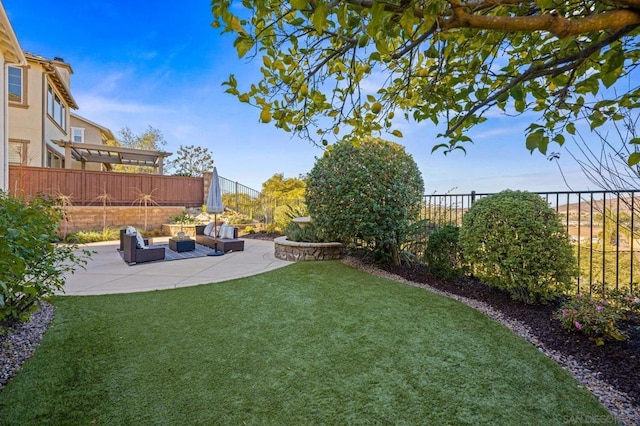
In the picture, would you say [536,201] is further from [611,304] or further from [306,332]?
[306,332]

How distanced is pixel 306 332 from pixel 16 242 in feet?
8.34

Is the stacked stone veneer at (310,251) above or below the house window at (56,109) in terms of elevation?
below

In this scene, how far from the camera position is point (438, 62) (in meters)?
2.41

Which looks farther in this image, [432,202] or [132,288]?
[432,202]

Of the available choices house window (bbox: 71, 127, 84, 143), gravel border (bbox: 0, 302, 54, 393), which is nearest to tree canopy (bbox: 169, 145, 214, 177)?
house window (bbox: 71, 127, 84, 143)

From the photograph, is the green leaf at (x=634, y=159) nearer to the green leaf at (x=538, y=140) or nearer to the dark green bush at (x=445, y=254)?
the green leaf at (x=538, y=140)

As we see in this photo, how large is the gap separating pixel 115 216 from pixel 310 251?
10245mm

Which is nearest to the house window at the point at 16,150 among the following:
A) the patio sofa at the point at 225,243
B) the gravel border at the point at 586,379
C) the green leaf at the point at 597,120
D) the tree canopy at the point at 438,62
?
the patio sofa at the point at 225,243

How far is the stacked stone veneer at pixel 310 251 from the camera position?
6590 mm

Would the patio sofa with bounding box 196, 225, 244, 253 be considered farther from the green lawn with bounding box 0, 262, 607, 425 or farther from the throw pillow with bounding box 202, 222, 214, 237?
the green lawn with bounding box 0, 262, 607, 425

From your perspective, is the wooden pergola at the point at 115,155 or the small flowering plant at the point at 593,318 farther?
the wooden pergola at the point at 115,155

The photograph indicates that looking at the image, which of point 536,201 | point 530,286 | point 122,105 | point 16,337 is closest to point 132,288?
point 16,337

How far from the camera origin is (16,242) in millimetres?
1886

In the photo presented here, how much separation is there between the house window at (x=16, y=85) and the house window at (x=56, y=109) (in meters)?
1.21
